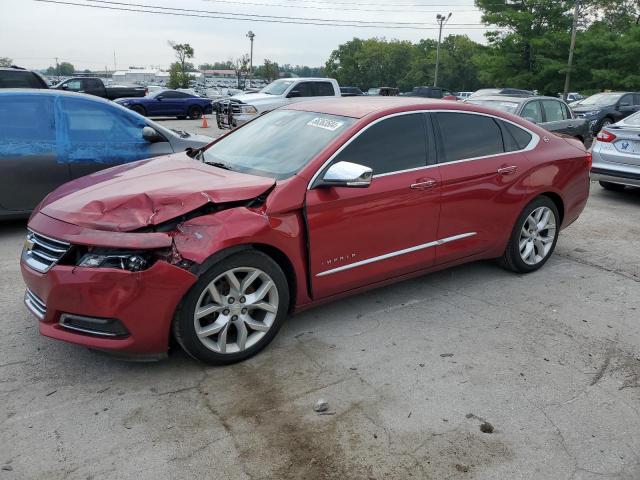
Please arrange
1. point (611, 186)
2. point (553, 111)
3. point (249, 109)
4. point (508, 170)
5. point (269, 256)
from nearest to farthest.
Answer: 1. point (269, 256)
2. point (508, 170)
3. point (611, 186)
4. point (553, 111)
5. point (249, 109)

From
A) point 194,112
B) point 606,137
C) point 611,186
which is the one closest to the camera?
point 606,137

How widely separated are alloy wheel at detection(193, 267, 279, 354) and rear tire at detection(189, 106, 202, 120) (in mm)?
24173

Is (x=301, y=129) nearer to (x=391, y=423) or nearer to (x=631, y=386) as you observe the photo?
(x=391, y=423)

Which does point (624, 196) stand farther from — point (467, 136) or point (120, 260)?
point (120, 260)

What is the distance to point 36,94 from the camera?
600 cm

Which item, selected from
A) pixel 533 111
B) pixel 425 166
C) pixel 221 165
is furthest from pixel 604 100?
pixel 221 165

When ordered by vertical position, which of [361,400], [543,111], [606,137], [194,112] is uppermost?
[543,111]

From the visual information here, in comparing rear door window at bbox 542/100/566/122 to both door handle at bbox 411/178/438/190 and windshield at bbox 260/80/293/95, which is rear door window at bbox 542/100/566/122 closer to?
windshield at bbox 260/80/293/95

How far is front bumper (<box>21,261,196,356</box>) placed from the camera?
2.97 meters

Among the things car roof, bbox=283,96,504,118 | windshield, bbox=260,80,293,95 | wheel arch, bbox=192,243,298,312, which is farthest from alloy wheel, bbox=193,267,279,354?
windshield, bbox=260,80,293,95

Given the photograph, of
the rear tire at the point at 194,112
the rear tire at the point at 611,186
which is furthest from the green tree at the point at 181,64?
the rear tire at the point at 611,186

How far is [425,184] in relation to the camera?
13.4ft

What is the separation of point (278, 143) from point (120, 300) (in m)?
1.72

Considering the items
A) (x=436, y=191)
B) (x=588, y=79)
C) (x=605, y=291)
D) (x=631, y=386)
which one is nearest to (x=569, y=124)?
(x=605, y=291)
